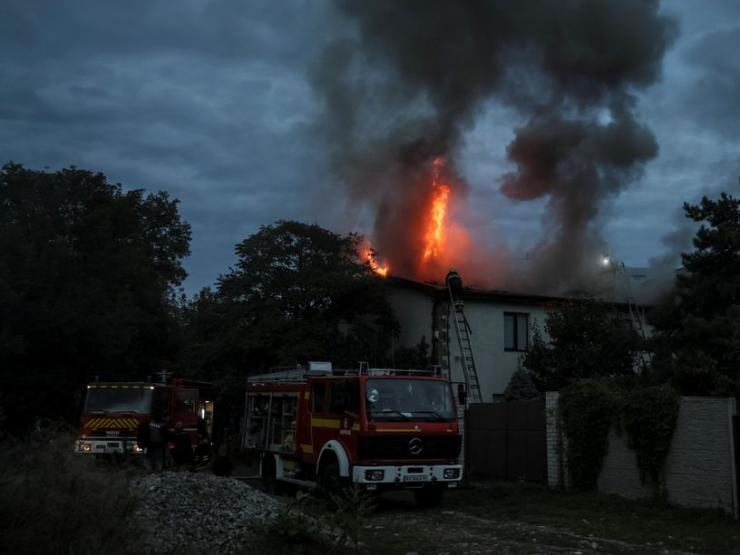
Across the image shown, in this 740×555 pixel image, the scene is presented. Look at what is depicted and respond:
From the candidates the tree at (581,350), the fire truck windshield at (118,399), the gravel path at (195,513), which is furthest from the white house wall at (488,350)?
the gravel path at (195,513)

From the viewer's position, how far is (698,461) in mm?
12352

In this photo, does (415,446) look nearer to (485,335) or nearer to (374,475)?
(374,475)

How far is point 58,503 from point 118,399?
13.1 metres

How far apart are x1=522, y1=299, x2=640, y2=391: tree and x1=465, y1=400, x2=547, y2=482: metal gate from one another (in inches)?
210

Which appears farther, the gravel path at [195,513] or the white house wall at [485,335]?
the white house wall at [485,335]

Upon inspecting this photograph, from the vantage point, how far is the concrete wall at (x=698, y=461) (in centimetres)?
1189

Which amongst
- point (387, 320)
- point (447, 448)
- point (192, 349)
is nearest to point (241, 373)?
point (192, 349)

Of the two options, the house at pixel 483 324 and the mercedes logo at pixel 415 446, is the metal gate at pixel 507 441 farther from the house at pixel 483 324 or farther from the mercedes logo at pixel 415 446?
the house at pixel 483 324

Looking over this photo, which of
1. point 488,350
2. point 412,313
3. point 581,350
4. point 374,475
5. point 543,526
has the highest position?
point 412,313

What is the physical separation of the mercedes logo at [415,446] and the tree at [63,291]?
13525 mm

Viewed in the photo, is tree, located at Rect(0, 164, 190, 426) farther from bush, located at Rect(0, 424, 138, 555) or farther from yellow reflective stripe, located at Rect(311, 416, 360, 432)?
bush, located at Rect(0, 424, 138, 555)

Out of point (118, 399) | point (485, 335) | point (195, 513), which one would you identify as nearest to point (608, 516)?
point (195, 513)

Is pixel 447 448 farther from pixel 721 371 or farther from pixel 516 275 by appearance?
pixel 516 275

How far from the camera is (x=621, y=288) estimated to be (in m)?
29.4
